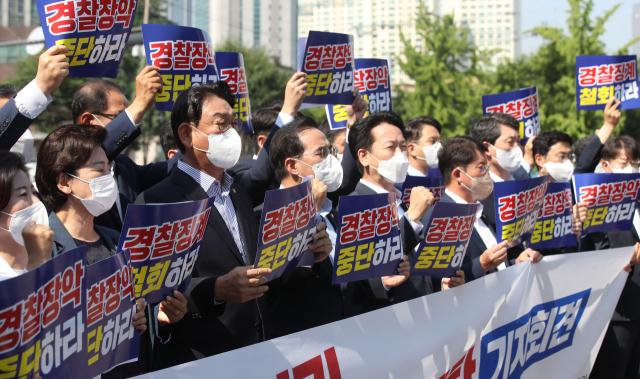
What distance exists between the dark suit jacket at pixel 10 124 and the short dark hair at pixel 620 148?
5.22m

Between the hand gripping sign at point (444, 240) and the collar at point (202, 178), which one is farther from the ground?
the collar at point (202, 178)

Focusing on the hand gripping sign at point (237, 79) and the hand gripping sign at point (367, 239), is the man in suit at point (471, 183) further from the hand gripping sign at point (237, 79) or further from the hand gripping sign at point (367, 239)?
the hand gripping sign at point (237, 79)

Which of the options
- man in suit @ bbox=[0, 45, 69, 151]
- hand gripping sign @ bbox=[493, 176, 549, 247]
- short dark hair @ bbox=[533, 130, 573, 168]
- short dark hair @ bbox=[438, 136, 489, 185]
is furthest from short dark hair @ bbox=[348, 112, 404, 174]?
short dark hair @ bbox=[533, 130, 573, 168]

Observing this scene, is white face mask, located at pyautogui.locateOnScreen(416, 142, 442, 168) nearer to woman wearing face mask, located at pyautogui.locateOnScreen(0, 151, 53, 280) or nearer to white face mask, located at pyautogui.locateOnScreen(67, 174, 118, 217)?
white face mask, located at pyautogui.locateOnScreen(67, 174, 118, 217)

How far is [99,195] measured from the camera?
260cm

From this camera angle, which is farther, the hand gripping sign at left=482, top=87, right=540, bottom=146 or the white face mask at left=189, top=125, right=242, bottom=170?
the hand gripping sign at left=482, top=87, right=540, bottom=146

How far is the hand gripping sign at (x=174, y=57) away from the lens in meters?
3.83

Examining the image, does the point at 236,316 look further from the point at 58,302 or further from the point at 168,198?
the point at 58,302

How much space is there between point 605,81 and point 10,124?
19.2 ft

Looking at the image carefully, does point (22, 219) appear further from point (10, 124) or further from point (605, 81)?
point (605, 81)

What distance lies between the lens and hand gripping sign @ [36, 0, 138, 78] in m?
3.17

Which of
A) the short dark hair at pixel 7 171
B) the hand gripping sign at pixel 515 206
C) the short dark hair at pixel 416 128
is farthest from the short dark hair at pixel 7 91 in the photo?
the short dark hair at pixel 416 128

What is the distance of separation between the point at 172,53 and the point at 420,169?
2.82 meters

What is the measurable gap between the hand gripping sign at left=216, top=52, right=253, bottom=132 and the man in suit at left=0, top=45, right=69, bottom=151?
1675 millimetres
